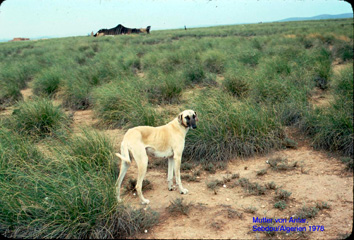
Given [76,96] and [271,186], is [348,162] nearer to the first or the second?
[271,186]

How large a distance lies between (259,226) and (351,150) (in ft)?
9.88

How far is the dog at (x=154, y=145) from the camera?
14.5 ft

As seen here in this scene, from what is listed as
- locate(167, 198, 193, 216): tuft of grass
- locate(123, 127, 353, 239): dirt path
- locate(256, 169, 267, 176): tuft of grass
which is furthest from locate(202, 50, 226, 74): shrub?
locate(167, 198, 193, 216): tuft of grass

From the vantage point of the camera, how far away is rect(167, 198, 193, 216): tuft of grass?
167 inches

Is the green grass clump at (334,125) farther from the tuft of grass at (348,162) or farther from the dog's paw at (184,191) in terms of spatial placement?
the dog's paw at (184,191)

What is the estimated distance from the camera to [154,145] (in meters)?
4.68

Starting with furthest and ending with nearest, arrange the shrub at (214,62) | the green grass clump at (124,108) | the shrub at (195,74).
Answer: the shrub at (214,62) → the shrub at (195,74) → the green grass clump at (124,108)

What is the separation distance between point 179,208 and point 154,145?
1.10 meters

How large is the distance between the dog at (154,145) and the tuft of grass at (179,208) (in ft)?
1.50

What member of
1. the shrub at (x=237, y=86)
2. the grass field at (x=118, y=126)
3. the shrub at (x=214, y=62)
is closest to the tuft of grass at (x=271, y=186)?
the grass field at (x=118, y=126)

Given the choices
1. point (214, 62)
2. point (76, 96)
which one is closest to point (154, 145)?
point (76, 96)

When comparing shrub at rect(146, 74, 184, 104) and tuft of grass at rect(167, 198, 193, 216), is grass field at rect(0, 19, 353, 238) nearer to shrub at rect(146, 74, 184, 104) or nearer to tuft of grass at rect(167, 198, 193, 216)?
shrub at rect(146, 74, 184, 104)

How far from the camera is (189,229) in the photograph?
3840 mm

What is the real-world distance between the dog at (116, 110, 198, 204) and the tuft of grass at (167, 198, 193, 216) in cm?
46
